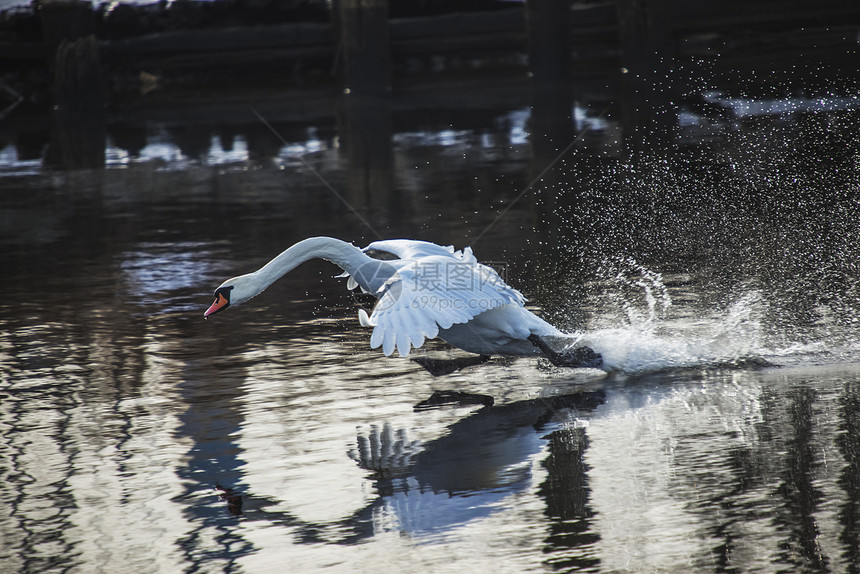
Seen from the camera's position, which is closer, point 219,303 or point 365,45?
point 219,303

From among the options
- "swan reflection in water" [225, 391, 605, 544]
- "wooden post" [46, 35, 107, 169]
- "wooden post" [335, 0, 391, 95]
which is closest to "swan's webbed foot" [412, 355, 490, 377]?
"swan reflection in water" [225, 391, 605, 544]

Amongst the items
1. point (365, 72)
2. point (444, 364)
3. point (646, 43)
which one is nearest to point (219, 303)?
point (444, 364)

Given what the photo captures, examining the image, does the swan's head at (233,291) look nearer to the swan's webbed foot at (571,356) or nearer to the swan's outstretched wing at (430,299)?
the swan's outstretched wing at (430,299)

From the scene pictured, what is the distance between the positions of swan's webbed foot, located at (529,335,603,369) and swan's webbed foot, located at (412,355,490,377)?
0.42 meters

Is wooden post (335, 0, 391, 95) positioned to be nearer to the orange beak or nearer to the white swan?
the white swan

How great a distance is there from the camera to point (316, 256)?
6.40m

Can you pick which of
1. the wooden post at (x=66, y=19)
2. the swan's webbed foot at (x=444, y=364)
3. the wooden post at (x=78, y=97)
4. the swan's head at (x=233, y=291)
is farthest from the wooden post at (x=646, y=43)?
the swan's head at (x=233, y=291)

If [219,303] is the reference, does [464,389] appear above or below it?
below

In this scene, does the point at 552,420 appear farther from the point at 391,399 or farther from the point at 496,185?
the point at 496,185

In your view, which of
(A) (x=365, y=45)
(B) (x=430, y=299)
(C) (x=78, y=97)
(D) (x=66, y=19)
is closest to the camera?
(B) (x=430, y=299)

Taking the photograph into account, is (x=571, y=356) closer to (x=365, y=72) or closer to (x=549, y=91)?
(x=549, y=91)

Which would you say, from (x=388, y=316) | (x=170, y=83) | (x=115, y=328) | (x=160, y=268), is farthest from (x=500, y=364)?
(x=170, y=83)

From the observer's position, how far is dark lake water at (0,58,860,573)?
448 centimetres

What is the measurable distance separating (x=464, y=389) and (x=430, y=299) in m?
1.03
